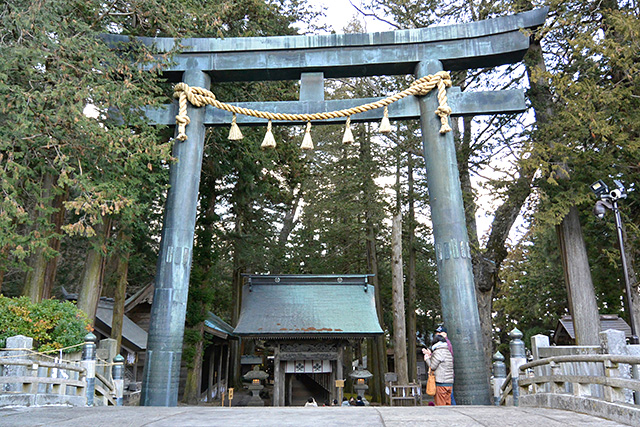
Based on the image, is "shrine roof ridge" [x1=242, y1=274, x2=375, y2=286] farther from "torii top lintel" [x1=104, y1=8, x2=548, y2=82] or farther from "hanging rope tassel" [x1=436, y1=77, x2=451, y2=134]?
"hanging rope tassel" [x1=436, y1=77, x2=451, y2=134]

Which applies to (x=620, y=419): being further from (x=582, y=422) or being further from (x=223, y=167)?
(x=223, y=167)

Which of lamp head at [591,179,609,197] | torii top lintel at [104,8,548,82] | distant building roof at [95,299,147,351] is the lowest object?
distant building roof at [95,299,147,351]

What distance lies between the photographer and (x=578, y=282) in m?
9.57

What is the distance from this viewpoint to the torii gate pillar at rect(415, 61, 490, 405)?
687 centimetres

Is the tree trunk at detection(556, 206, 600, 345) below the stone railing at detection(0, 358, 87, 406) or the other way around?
the other way around

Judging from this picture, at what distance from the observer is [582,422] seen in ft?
13.4

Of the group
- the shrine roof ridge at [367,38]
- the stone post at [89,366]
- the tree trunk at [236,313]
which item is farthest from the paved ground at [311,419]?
the tree trunk at [236,313]

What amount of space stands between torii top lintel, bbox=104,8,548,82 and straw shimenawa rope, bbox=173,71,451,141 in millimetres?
459

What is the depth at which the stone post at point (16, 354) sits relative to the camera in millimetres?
5594

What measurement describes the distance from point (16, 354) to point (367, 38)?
6.84 m

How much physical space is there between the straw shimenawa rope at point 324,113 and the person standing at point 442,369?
335cm

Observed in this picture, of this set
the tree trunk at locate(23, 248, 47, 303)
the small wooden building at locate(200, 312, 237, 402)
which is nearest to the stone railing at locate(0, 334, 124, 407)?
the tree trunk at locate(23, 248, 47, 303)

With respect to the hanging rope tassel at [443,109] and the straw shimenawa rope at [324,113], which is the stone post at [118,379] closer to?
the straw shimenawa rope at [324,113]

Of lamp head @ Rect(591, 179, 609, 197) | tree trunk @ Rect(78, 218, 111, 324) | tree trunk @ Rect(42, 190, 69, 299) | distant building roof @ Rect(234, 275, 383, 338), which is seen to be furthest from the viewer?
distant building roof @ Rect(234, 275, 383, 338)
